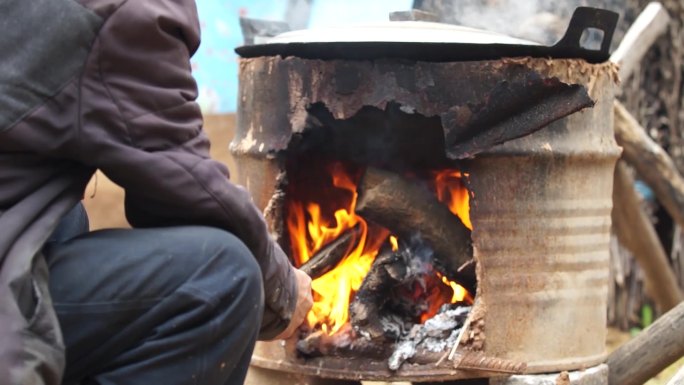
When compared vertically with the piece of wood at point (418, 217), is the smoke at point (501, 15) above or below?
above

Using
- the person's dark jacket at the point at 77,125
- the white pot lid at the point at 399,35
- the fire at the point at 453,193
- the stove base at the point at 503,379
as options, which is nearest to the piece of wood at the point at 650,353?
the stove base at the point at 503,379

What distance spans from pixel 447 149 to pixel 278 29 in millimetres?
1176

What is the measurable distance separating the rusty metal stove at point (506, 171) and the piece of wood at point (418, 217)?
0.18 meters

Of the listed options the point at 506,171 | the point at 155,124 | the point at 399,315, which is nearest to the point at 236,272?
the point at 155,124

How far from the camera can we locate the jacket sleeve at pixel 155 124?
184cm

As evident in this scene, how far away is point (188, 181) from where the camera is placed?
6.26 ft

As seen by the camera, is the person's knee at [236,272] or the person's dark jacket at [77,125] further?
the person's knee at [236,272]

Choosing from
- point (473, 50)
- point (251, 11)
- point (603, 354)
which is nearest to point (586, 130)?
point (473, 50)

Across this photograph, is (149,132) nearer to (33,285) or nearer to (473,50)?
(33,285)

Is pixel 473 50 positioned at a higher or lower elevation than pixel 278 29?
higher

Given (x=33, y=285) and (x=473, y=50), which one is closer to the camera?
(x=33, y=285)

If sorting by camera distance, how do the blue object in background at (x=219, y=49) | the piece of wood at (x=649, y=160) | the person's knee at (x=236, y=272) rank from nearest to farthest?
the person's knee at (x=236, y=272), the piece of wood at (x=649, y=160), the blue object in background at (x=219, y=49)

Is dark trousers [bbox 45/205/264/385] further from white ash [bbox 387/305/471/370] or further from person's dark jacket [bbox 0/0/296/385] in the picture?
white ash [bbox 387/305/471/370]

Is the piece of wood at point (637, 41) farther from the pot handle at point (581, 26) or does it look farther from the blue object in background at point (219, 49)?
the blue object in background at point (219, 49)
